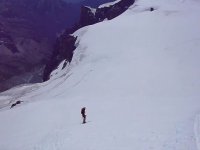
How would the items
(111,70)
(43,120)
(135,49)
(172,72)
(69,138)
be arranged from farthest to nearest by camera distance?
(135,49) → (111,70) → (172,72) → (43,120) → (69,138)

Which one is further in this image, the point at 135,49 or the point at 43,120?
the point at 135,49

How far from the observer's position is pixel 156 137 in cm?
2336

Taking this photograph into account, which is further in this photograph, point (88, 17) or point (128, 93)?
point (88, 17)

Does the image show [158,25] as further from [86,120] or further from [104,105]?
[86,120]

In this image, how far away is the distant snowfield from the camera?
2541 cm

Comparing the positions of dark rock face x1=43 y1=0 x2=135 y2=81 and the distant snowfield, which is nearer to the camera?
the distant snowfield

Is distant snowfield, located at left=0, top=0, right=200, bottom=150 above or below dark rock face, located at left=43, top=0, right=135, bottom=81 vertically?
below

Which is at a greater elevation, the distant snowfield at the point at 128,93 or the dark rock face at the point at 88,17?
the dark rock face at the point at 88,17

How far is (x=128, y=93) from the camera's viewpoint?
48.0 meters

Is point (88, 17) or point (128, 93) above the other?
point (88, 17)

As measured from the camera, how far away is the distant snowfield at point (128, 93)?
83.4 ft

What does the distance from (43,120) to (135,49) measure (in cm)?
3120

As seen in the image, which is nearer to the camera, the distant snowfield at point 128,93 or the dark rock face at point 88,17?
the distant snowfield at point 128,93

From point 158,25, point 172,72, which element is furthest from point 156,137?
point 158,25
